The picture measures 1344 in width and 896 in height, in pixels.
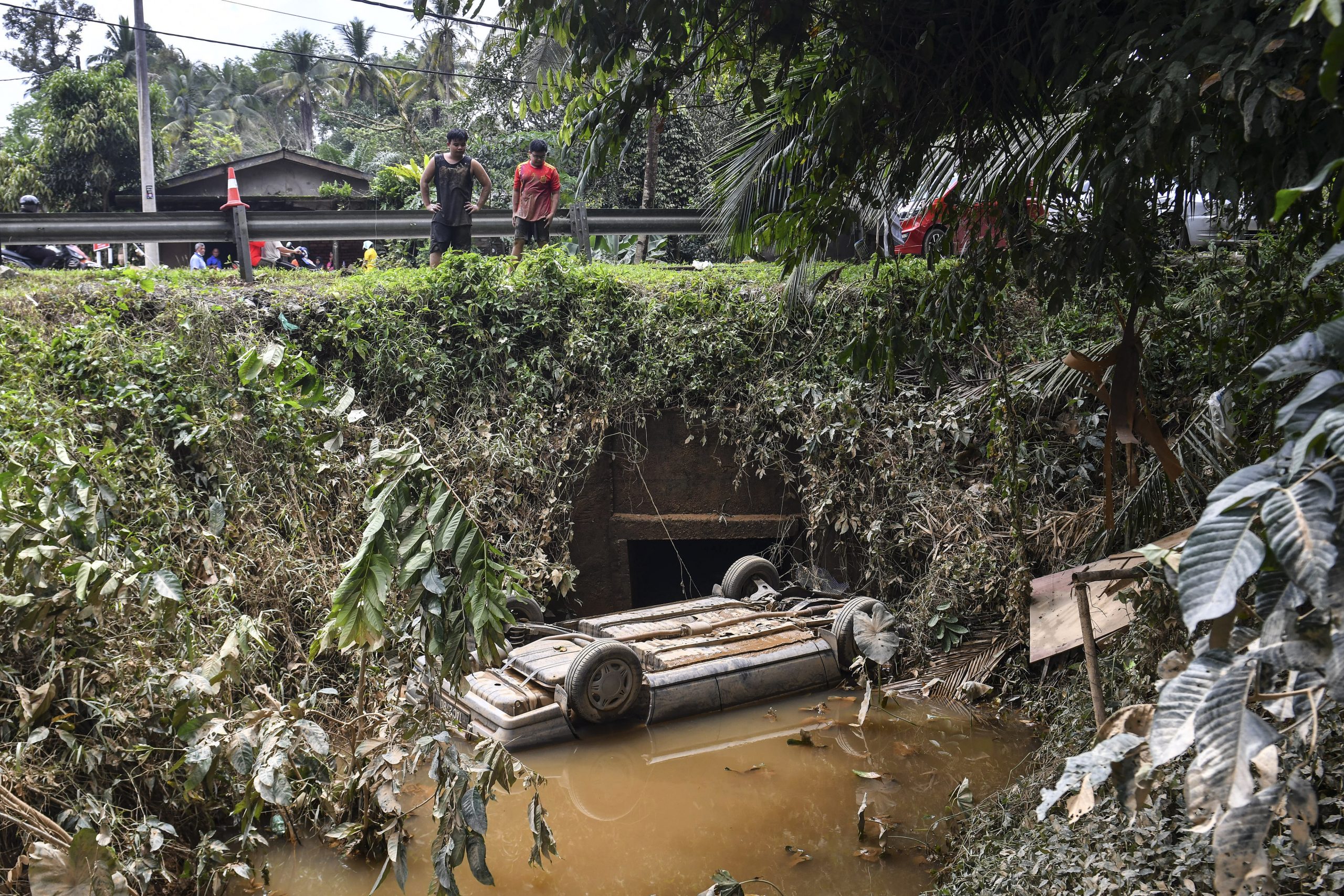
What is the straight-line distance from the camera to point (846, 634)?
285 inches

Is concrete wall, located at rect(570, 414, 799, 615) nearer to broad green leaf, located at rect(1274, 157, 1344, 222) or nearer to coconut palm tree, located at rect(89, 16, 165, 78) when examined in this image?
broad green leaf, located at rect(1274, 157, 1344, 222)

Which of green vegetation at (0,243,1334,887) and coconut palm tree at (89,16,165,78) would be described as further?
coconut palm tree at (89,16,165,78)

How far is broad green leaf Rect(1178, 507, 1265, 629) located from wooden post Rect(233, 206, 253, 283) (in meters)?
8.56

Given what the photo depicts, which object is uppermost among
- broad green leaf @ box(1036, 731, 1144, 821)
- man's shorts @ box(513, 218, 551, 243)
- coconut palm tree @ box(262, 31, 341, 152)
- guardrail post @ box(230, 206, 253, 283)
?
coconut palm tree @ box(262, 31, 341, 152)

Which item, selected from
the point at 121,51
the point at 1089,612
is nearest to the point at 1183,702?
the point at 1089,612

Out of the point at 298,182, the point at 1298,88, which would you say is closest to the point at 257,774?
the point at 1298,88

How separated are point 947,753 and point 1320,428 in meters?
5.37

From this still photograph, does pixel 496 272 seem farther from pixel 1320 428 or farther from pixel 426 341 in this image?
pixel 1320 428

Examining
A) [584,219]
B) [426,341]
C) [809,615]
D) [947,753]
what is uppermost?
[584,219]

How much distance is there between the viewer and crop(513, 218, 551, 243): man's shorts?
9828 mm

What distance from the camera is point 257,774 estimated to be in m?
3.95

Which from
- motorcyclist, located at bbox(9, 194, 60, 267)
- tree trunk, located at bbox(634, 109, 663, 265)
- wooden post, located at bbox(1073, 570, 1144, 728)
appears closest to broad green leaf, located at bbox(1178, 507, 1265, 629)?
wooden post, located at bbox(1073, 570, 1144, 728)

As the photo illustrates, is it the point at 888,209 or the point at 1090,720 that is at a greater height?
the point at 888,209

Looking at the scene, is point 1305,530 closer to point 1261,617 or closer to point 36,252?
point 1261,617
